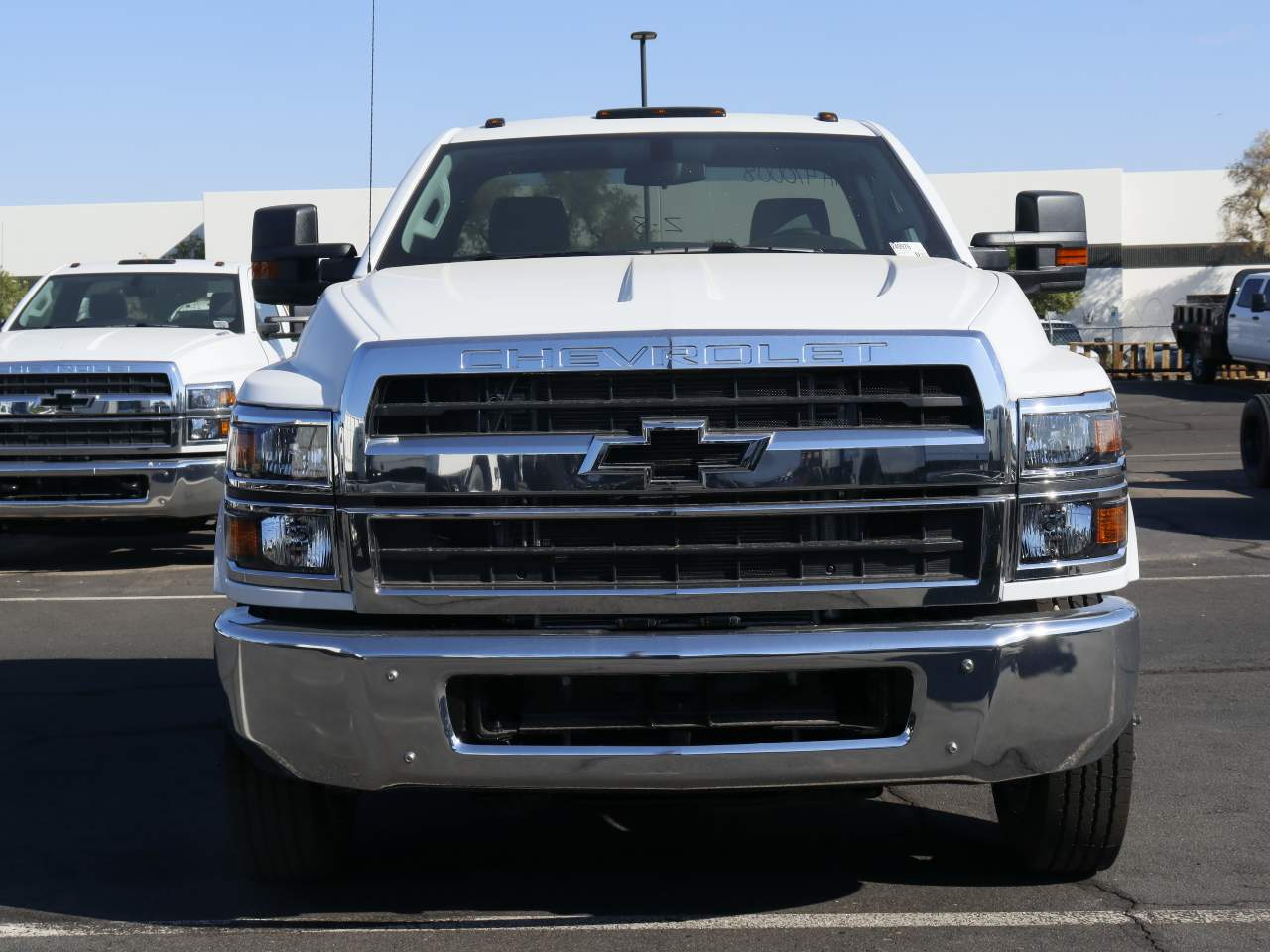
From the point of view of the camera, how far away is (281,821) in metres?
4.43

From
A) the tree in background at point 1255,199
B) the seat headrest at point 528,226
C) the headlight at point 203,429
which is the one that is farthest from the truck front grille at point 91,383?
the tree in background at point 1255,199

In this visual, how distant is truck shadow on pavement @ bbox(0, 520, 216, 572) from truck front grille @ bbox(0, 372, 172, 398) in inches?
32.9

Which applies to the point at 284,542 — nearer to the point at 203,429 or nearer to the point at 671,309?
the point at 671,309

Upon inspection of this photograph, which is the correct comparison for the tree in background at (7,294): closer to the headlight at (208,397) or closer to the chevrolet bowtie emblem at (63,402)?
the chevrolet bowtie emblem at (63,402)

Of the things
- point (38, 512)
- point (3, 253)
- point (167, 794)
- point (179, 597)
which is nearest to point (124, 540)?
point (38, 512)

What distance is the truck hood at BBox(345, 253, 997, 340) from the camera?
4.05m

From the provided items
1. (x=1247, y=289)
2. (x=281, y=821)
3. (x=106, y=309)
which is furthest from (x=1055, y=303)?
(x=281, y=821)

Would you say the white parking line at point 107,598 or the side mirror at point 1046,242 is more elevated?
the side mirror at point 1046,242

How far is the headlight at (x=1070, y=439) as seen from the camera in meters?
3.98

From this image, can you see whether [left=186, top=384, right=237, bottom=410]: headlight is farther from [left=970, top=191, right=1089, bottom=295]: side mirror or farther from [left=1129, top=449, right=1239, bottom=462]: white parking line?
[left=1129, top=449, right=1239, bottom=462]: white parking line

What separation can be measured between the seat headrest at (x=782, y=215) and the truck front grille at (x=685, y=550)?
6.17 feet

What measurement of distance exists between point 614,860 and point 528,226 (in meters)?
2.01

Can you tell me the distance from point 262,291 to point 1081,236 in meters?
2.67

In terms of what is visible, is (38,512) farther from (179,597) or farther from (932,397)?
(932,397)
